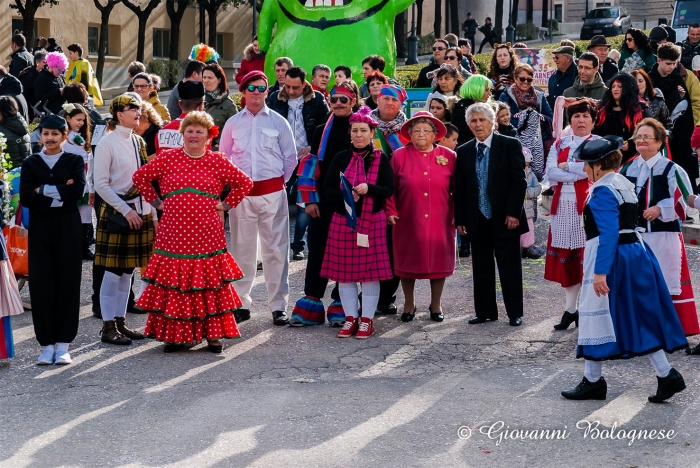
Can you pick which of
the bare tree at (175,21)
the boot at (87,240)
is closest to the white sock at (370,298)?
the boot at (87,240)

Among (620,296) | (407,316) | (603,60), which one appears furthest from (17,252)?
(603,60)

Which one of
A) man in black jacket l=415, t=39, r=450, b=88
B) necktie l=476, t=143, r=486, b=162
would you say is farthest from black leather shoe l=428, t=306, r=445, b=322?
man in black jacket l=415, t=39, r=450, b=88

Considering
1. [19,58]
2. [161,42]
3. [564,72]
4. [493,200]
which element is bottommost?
[493,200]

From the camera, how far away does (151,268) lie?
780 cm

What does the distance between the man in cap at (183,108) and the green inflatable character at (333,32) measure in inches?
225

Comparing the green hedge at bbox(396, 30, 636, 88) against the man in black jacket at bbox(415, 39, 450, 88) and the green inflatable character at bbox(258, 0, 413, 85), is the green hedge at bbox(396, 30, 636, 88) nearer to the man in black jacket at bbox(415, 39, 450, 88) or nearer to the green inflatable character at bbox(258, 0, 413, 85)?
the man in black jacket at bbox(415, 39, 450, 88)

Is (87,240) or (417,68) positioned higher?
(417,68)

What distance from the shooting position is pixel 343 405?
6598mm

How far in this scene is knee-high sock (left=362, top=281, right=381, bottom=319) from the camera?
8367mm

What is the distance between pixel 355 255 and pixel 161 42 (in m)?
33.3

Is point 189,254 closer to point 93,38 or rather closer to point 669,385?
point 669,385

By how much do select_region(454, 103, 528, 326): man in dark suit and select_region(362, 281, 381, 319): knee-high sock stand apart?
2.67 feet

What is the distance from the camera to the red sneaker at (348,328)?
8.29 m

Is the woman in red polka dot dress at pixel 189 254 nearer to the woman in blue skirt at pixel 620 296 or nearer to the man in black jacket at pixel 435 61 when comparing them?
the woman in blue skirt at pixel 620 296
